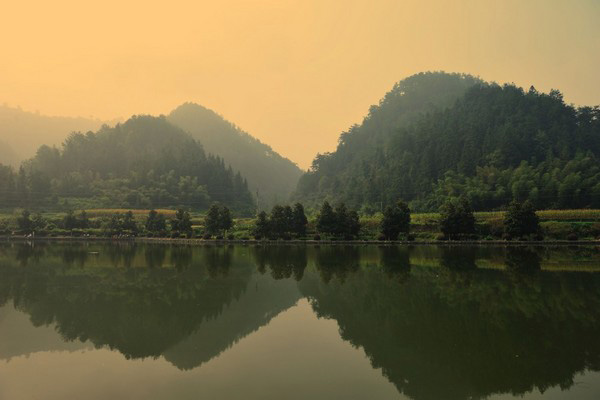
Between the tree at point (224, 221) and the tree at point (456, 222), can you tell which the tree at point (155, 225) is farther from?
the tree at point (456, 222)

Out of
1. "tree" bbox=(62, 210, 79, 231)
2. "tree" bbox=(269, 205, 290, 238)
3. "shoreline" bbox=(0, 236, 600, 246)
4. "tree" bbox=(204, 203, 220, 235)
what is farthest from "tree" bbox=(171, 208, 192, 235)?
"tree" bbox=(62, 210, 79, 231)

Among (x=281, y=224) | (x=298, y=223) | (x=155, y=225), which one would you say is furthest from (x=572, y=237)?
(x=155, y=225)

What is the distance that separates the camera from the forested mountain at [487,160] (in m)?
82.2

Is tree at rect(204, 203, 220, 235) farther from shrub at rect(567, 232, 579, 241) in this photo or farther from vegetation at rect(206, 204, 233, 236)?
shrub at rect(567, 232, 579, 241)

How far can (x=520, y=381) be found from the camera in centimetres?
1191

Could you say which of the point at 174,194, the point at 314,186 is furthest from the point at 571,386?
the point at 314,186

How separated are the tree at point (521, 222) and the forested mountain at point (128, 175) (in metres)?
89.3

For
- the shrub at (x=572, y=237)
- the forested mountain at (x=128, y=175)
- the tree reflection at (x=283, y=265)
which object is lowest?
the tree reflection at (x=283, y=265)

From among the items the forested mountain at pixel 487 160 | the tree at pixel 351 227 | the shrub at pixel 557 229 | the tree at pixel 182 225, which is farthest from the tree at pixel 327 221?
the forested mountain at pixel 487 160

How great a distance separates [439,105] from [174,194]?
11126 cm

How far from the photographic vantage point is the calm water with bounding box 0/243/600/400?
11.9 metres

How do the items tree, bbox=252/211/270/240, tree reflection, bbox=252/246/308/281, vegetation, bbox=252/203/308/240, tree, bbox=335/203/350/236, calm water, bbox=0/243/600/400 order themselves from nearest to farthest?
calm water, bbox=0/243/600/400, tree reflection, bbox=252/246/308/281, tree, bbox=335/203/350/236, tree, bbox=252/211/270/240, vegetation, bbox=252/203/308/240

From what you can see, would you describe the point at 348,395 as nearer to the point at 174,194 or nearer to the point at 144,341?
the point at 144,341

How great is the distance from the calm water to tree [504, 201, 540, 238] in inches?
1101
